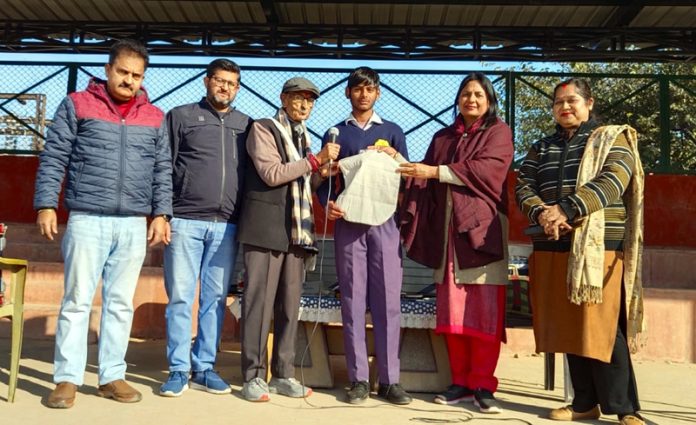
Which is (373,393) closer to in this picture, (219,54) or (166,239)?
(166,239)

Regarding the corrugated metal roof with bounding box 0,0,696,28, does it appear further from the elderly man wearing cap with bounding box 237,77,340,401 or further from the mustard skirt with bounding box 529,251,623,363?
the mustard skirt with bounding box 529,251,623,363

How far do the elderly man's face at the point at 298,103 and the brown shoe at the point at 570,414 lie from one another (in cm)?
215

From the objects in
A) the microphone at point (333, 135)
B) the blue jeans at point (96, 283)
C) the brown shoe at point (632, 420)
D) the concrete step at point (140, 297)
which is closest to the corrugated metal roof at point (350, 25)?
the concrete step at point (140, 297)

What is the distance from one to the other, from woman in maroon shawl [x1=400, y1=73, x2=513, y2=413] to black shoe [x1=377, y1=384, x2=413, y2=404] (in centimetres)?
21

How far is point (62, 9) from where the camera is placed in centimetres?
814

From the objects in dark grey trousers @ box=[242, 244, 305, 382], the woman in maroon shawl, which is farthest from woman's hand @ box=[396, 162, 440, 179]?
dark grey trousers @ box=[242, 244, 305, 382]

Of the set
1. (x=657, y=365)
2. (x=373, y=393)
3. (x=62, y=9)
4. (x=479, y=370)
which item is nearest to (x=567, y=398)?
(x=479, y=370)

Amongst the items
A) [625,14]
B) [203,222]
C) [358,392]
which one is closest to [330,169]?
[203,222]

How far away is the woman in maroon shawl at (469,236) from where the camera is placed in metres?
3.62

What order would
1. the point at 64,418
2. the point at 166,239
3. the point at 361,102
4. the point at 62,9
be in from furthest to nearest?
the point at 62,9 → the point at 361,102 → the point at 166,239 → the point at 64,418

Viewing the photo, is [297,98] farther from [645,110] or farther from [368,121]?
[645,110]

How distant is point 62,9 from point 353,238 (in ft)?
20.7

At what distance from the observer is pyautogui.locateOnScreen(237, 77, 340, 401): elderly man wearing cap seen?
3631 millimetres

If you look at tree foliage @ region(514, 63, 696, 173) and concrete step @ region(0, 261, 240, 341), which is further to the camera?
tree foliage @ region(514, 63, 696, 173)
